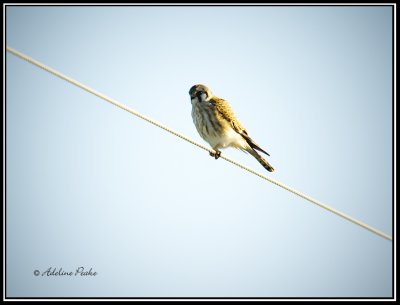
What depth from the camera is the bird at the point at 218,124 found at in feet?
27.8

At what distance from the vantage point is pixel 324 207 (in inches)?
205

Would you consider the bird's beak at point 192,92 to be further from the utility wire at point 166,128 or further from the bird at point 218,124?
the utility wire at point 166,128

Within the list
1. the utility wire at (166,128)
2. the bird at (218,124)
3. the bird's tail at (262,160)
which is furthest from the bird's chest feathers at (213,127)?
the utility wire at (166,128)

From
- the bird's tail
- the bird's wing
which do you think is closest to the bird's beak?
the bird's wing

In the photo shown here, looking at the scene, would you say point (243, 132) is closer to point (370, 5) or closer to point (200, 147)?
point (200, 147)

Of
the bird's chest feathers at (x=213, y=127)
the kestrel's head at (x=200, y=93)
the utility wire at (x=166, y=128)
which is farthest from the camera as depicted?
the kestrel's head at (x=200, y=93)

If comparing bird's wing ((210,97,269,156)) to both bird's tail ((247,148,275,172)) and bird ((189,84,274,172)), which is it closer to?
bird ((189,84,274,172))

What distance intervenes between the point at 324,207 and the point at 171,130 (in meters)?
2.07

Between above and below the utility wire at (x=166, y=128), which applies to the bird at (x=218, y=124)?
above

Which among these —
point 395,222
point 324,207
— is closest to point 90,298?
point 324,207

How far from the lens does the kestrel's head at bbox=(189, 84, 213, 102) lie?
8875 millimetres

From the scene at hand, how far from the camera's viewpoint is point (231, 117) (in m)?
8.72

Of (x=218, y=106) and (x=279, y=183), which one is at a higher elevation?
(x=218, y=106)

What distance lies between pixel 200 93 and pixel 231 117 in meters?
0.82
